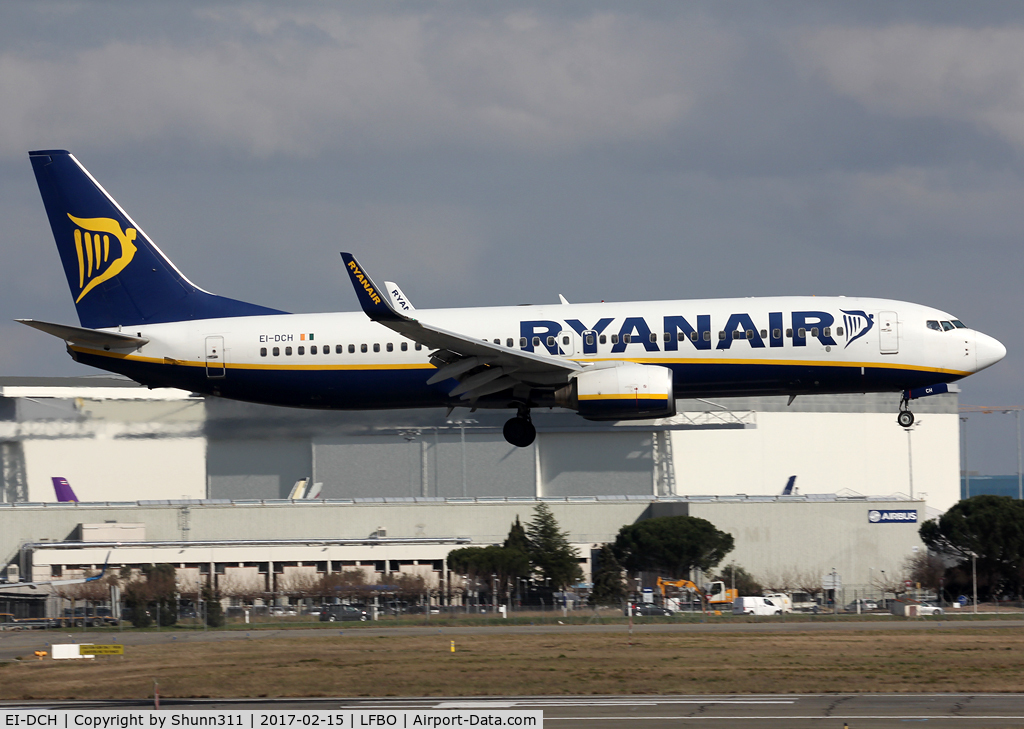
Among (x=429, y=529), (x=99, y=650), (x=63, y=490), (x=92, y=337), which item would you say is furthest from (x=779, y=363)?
(x=63, y=490)

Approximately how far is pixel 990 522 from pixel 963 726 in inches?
2542

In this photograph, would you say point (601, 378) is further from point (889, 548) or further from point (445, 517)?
point (889, 548)

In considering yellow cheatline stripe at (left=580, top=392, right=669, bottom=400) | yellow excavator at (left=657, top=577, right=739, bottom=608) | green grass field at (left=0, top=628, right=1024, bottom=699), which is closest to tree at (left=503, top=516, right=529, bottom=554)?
yellow excavator at (left=657, top=577, right=739, bottom=608)

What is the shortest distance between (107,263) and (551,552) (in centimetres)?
5194

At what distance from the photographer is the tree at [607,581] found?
230 ft

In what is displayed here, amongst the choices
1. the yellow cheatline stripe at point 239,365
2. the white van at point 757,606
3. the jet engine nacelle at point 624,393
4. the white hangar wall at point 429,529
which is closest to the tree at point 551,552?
the white hangar wall at point 429,529

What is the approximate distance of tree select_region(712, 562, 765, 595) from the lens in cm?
8538

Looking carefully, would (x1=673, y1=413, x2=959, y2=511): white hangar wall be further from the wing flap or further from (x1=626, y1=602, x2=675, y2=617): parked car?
the wing flap

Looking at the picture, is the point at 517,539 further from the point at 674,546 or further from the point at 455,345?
the point at 455,345

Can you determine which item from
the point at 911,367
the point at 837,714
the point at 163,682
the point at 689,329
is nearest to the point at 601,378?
the point at 689,329

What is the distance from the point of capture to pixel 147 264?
1603 inches

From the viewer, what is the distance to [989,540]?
84.9 metres

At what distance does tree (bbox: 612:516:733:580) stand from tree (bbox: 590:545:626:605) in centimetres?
160

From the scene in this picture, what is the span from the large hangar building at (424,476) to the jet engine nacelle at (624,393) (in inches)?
1461
